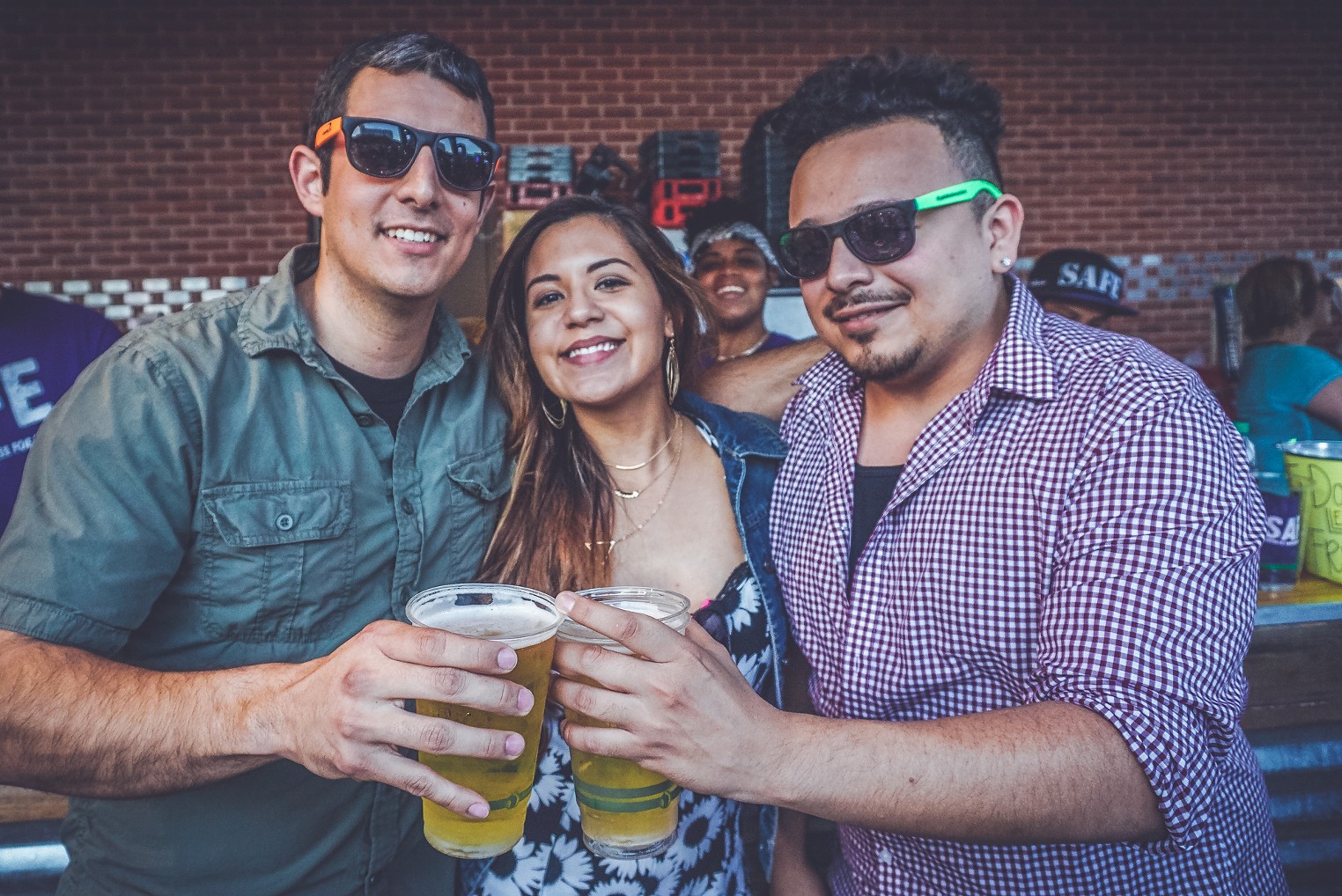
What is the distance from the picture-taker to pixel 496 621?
3.98ft

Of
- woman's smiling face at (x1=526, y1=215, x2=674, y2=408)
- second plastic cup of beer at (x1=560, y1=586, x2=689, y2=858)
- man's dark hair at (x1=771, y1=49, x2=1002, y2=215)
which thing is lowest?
second plastic cup of beer at (x1=560, y1=586, x2=689, y2=858)

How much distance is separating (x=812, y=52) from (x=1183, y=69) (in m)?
2.86

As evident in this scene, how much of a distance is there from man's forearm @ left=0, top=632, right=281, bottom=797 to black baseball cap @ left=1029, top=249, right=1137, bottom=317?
4.31m

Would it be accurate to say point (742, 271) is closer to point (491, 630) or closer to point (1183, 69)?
point (491, 630)

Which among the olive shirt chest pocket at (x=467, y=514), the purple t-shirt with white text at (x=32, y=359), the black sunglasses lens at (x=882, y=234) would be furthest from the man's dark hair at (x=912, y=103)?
the purple t-shirt with white text at (x=32, y=359)

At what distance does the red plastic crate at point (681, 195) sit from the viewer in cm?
521

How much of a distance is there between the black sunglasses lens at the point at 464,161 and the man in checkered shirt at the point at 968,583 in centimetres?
69

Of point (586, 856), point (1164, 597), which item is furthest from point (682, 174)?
point (1164, 597)

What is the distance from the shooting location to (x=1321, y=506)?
2570 millimetres

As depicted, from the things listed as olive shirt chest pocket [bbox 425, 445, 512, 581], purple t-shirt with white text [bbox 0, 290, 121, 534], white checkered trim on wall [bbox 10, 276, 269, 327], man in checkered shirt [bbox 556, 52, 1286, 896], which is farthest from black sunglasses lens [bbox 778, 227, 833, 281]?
white checkered trim on wall [bbox 10, 276, 269, 327]

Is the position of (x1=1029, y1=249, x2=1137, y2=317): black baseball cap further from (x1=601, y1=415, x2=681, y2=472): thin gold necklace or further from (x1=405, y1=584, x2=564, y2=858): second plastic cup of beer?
(x1=405, y1=584, x2=564, y2=858): second plastic cup of beer

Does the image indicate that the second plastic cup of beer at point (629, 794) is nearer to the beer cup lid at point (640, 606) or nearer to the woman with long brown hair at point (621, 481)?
the beer cup lid at point (640, 606)

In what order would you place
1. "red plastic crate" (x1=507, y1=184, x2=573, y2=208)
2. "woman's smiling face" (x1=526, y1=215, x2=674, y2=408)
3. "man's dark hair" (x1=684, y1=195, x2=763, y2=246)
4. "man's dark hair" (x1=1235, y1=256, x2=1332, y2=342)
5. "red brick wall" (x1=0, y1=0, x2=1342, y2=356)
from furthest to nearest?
"red brick wall" (x1=0, y1=0, x2=1342, y2=356)
"red plastic crate" (x1=507, y1=184, x2=573, y2=208)
"man's dark hair" (x1=684, y1=195, x2=763, y2=246)
"man's dark hair" (x1=1235, y1=256, x2=1332, y2=342)
"woman's smiling face" (x1=526, y1=215, x2=674, y2=408)

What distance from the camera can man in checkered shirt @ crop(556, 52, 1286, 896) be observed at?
1.20 m
